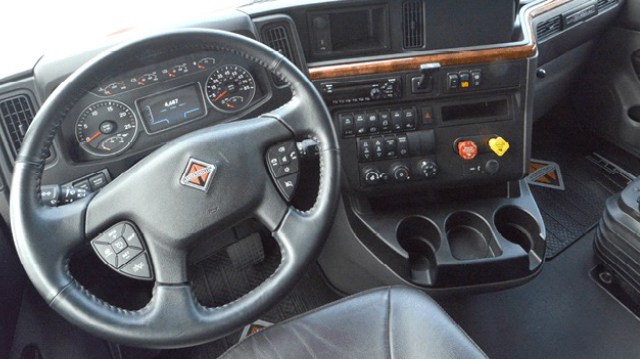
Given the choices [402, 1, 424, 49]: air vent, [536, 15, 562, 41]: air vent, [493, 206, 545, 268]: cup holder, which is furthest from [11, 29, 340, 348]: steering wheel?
[536, 15, 562, 41]: air vent

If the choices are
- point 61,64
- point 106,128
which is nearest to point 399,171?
point 106,128

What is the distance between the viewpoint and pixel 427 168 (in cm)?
157

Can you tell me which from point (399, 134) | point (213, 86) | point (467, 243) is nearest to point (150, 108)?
point (213, 86)

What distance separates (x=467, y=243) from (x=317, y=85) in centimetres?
74

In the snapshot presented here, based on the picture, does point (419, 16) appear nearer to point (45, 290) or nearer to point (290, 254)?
point (290, 254)

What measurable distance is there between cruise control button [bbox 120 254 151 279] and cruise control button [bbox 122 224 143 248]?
3 cm

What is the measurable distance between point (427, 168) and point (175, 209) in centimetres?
82

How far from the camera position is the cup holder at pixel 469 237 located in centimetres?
168

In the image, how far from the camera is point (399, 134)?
60.7 inches

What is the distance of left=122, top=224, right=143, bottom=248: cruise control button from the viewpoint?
992mm

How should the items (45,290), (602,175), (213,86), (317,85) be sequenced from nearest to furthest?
(45,290)
(213,86)
(317,85)
(602,175)

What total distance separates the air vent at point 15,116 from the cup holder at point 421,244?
106cm

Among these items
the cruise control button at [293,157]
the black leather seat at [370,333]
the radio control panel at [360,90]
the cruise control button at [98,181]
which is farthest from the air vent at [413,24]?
the cruise control button at [98,181]

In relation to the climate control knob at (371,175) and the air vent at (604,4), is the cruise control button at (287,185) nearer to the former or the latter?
the climate control knob at (371,175)
